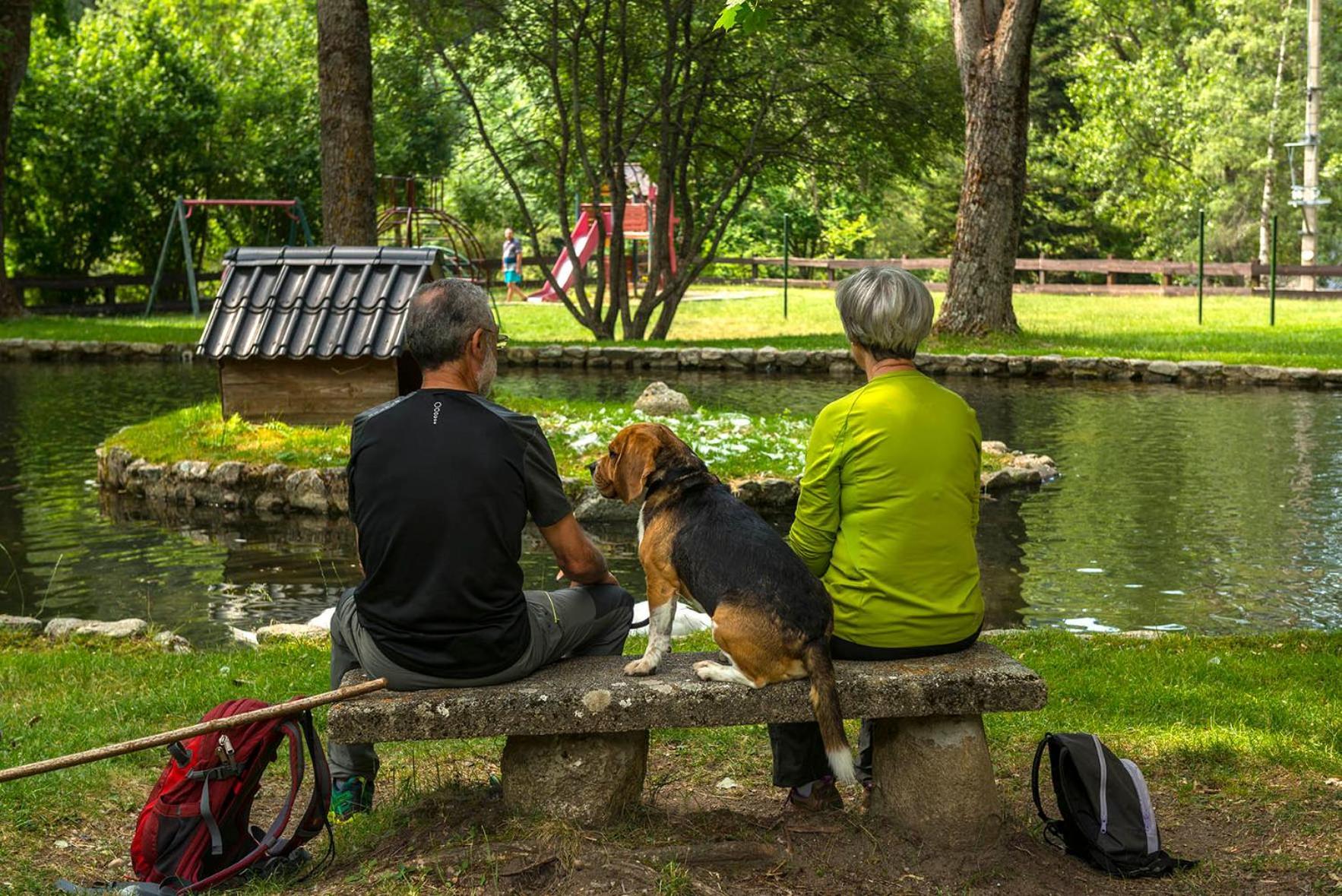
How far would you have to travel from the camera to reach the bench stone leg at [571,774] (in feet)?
14.9

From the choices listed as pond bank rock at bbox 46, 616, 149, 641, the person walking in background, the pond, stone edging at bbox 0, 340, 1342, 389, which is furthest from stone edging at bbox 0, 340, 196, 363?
pond bank rock at bbox 46, 616, 149, 641

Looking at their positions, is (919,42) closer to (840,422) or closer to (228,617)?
(228,617)

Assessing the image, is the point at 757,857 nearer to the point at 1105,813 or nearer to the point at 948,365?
the point at 1105,813

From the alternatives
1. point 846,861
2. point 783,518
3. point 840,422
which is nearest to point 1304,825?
point 846,861

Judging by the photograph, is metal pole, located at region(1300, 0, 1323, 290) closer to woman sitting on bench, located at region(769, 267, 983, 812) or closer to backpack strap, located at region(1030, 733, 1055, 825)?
backpack strap, located at region(1030, 733, 1055, 825)

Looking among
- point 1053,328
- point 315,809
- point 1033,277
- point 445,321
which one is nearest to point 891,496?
point 445,321

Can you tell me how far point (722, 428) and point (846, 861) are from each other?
Result: 387 inches

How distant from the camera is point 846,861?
4.48 m

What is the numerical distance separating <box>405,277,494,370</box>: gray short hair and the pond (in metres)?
5.02

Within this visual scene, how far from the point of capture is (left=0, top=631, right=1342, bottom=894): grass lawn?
14.3 ft

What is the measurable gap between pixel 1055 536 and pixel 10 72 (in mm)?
23958

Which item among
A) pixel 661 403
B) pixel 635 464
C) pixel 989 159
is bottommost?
pixel 661 403

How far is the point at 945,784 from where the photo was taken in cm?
459

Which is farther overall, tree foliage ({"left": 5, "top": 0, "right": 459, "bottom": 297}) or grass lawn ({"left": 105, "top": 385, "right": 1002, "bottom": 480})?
tree foliage ({"left": 5, "top": 0, "right": 459, "bottom": 297})
